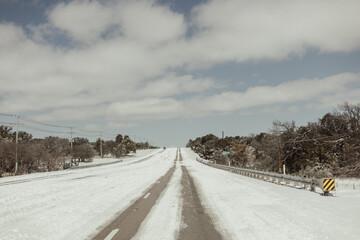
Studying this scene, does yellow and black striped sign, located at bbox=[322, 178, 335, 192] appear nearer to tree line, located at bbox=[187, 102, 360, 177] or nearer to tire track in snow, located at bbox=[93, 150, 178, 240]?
tire track in snow, located at bbox=[93, 150, 178, 240]

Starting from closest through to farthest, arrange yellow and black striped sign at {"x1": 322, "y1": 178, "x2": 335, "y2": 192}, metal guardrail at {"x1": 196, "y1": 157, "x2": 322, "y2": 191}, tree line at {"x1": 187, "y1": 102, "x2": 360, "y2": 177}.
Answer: yellow and black striped sign at {"x1": 322, "y1": 178, "x2": 335, "y2": 192}
metal guardrail at {"x1": 196, "y1": 157, "x2": 322, "y2": 191}
tree line at {"x1": 187, "y1": 102, "x2": 360, "y2": 177}

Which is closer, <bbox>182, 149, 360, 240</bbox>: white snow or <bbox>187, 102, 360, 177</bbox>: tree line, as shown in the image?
<bbox>182, 149, 360, 240</bbox>: white snow

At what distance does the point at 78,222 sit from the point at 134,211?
1900mm

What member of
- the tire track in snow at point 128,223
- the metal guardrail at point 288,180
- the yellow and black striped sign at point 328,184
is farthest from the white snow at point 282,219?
the metal guardrail at point 288,180

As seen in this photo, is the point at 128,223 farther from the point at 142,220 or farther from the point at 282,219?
the point at 282,219

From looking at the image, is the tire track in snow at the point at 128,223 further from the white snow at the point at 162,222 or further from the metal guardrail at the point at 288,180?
the metal guardrail at the point at 288,180

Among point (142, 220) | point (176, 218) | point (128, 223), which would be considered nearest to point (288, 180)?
point (176, 218)

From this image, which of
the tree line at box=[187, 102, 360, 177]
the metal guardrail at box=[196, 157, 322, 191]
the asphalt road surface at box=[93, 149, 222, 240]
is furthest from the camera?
the tree line at box=[187, 102, 360, 177]

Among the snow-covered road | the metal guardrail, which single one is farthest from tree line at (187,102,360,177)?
the snow-covered road

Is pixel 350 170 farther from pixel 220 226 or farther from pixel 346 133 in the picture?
pixel 220 226

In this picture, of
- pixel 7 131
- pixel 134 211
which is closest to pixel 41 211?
pixel 134 211

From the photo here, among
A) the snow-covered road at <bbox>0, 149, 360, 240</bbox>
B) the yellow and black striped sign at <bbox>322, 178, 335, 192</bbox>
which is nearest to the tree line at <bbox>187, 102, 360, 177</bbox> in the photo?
the yellow and black striped sign at <bbox>322, 178, 335, 192</bbox>

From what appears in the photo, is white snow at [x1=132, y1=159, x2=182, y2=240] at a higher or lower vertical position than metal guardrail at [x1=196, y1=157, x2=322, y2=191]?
higher

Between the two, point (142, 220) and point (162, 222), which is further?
point (142, 220)
